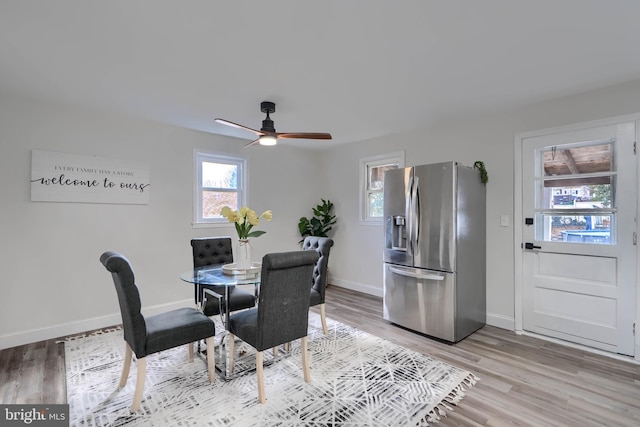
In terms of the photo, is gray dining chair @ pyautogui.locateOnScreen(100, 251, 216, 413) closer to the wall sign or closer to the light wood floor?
the light wood floor

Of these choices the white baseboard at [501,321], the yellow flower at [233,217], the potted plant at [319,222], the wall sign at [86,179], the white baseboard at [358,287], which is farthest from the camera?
the potted plant at [319,222]

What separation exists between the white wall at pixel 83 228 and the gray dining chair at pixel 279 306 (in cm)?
209

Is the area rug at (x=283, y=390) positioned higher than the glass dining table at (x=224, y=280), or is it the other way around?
the glass dining table at (x=224, y=280)

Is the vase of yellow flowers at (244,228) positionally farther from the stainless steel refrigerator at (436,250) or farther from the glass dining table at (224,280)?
the stainless steel refrigerator at (436,250)

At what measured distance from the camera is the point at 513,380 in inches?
93.7

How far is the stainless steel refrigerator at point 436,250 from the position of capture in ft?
10.0

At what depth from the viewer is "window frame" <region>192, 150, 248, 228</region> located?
164 inches

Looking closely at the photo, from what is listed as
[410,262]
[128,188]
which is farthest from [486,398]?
[128,188]

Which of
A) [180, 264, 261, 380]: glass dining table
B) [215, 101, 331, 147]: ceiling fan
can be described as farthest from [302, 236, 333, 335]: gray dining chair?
[215, 101, 331, 147]: ceiling fan

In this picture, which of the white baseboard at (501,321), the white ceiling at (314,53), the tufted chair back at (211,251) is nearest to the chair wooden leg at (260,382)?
the tufted chair back at (211,251)

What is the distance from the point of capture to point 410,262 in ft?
11.0

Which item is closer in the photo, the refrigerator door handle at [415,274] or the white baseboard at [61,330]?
the white baseboard at [61,330]

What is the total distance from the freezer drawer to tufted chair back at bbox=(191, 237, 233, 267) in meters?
1.89

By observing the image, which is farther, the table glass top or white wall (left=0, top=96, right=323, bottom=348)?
white wall (left=0, top=96, right=323, bottom=348)
